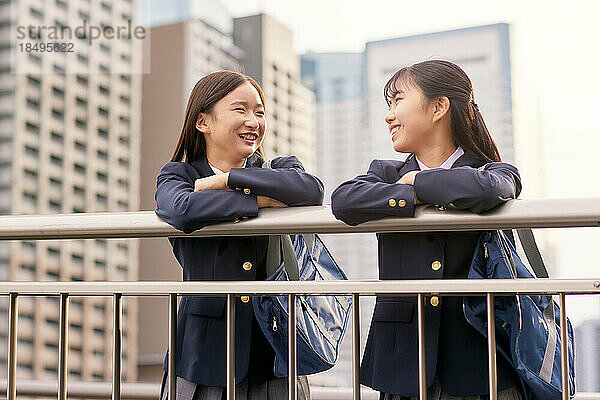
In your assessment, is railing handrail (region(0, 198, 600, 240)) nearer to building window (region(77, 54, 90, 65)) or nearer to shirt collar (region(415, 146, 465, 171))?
shirt collar (region(415, 146, 465, 171))

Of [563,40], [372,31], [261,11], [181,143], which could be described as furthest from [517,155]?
[181,143]

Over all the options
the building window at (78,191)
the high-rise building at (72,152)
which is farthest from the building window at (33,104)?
the building window at (78,191)

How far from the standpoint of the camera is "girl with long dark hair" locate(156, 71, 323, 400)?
1.27 meters

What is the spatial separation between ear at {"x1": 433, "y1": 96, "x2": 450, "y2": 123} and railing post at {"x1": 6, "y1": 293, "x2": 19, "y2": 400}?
80 cm

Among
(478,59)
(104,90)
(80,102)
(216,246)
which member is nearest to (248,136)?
(216,246)

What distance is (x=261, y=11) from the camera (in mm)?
36750

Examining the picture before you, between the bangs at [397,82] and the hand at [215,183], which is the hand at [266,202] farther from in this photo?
the bangs at [397,82]

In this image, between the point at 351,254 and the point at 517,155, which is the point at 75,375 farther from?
the point at 517,155

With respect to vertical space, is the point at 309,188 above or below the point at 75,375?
above

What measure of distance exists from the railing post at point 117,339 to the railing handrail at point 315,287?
0.07 ft

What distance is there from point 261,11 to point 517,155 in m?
13.5

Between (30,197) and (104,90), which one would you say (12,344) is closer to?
(30,197)

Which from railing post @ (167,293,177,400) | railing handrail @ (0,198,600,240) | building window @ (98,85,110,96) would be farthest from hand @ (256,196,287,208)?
building window @ (98,85,110,96)

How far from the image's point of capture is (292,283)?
3.59 feet
